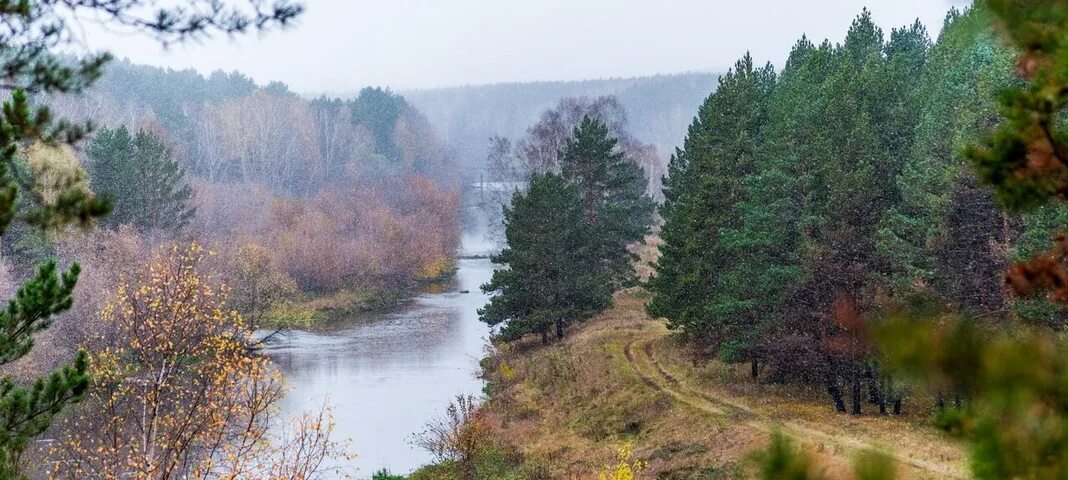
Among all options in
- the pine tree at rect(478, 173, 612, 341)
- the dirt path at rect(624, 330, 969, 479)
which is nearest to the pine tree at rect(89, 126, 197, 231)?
the pine tree at rect(478, 173, 612, 341)

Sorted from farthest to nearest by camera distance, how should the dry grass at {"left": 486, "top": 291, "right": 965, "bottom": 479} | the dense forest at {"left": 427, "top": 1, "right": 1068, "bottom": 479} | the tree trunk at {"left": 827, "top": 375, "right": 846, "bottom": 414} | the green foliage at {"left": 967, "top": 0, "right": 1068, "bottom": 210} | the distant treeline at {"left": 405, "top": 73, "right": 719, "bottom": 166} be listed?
the distant treeline at {"left": 405, "top": 73, "right": 719, "bottom": 166}
the tree trunk at {"left": 827, "top": 375, "right": 846, "bottom": 414}
the dry grass at {"left": 486, "top": 291, "right": 965, "bottom": 479}
the green foliage at {"left": 967, "top": 0, "right": 1068, "bottom": 210}
the dense forest at {"left": 427, "top": 1, "right": 1068, "bottom": 479}

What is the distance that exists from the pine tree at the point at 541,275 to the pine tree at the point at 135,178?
20.6 metres

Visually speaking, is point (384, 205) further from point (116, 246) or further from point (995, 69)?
point (995, 69)

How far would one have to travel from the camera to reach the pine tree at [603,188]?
129 feet

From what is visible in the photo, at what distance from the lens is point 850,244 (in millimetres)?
21953

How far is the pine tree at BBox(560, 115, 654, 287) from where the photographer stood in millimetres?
39312

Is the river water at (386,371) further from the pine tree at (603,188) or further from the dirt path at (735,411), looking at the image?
the pine tree at (603,188)

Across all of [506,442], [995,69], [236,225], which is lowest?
[506,442]

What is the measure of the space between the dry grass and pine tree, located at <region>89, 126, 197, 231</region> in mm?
21828

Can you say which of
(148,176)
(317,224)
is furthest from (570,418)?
(317,224)

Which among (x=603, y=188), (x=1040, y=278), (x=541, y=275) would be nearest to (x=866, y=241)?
(x=541, y=275)

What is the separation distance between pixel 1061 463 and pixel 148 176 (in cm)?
4951

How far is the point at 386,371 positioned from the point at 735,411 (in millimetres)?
14683

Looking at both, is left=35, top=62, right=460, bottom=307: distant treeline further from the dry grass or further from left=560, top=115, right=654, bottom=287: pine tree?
left=560, top=115, right=654, bottom=287: pine tree
